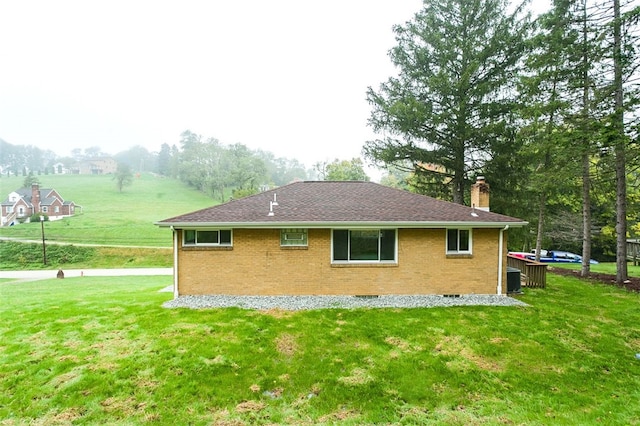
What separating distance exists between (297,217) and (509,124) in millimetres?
11729

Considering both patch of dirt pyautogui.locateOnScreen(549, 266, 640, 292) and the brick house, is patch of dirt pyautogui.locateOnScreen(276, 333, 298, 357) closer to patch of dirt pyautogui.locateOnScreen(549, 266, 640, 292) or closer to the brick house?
the brick house

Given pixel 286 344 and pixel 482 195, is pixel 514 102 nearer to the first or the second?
pixel 482 195

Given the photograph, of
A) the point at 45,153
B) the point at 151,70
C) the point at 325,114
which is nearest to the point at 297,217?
the point at 151,70

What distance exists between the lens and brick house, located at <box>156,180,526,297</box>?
30.0 feet

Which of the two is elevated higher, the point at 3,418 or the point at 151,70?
the point at 151,70

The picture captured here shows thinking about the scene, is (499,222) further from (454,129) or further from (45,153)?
(45,153)

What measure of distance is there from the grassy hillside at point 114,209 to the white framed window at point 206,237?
10.3m

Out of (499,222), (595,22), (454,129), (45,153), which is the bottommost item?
(499,222)

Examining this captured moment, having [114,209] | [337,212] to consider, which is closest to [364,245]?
[337,212]

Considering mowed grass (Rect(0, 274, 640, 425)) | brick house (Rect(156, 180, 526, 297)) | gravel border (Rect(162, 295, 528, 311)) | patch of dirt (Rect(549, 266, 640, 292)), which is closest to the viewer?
mowed grass (Rect(0, 274, 640, 425))

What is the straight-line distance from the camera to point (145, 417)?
414cm

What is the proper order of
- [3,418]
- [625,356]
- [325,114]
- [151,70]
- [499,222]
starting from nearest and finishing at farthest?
[3,418], [625,356], [499,222], [151,70], [325,114]

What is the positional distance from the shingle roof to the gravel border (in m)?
2.25

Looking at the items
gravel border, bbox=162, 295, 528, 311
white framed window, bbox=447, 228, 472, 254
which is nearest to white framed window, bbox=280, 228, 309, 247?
gravel border, bbox=162, 295, 528, 311
